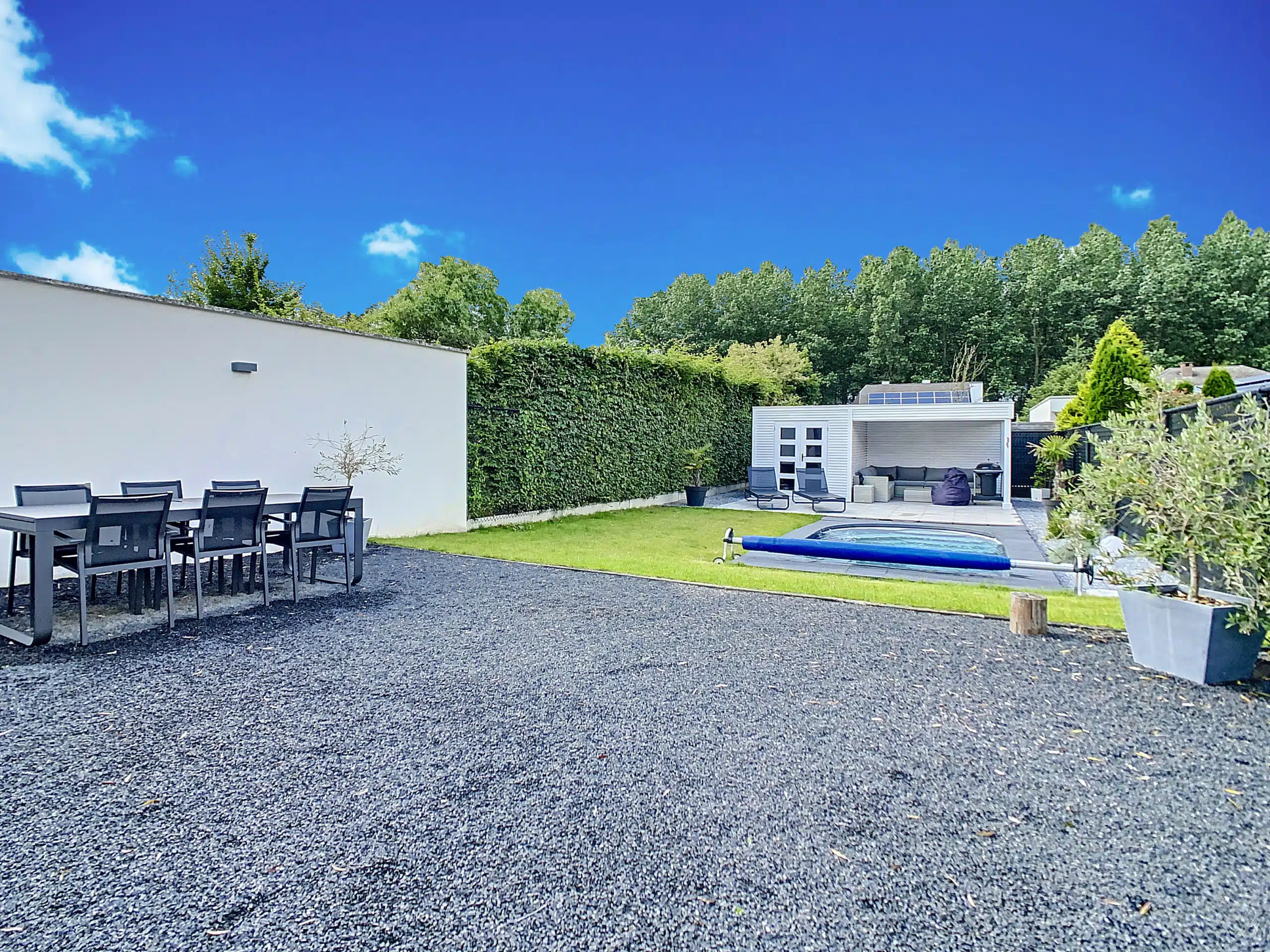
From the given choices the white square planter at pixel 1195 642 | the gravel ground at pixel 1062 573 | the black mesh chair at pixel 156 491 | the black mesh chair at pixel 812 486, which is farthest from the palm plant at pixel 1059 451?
the black mesh chair at pixel 156 491

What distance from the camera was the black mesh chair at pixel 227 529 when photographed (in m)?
4.99

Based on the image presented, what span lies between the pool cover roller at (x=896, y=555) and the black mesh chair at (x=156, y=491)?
17.5ft

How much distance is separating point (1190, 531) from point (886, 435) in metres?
17.3

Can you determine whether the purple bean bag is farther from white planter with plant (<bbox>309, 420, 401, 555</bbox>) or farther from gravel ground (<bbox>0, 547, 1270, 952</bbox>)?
white planter with plant (<bbox>309, 420, 401, 555</bbox>)

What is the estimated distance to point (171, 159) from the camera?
825 inches

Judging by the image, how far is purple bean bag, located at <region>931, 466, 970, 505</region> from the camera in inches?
623

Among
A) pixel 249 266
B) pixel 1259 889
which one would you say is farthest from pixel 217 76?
pixel 1259 889

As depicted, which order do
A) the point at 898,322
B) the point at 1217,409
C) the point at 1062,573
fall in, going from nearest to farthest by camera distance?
1. the point at 1217,409
2. the point at 1062,573
3. the point at 898,322

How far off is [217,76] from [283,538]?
55.1 feet

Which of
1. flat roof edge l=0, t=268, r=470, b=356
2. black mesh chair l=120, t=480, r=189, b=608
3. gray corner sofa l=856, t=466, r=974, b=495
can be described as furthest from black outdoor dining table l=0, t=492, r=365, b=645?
gray corner sofa l=856, t=466, r=974, b=495

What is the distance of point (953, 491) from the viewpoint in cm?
1586

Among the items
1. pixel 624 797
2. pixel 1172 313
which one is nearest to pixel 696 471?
pixel 624 797

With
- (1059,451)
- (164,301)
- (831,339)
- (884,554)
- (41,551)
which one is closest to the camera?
(41,551)

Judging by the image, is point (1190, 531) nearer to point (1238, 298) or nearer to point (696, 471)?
point (696, 471)
